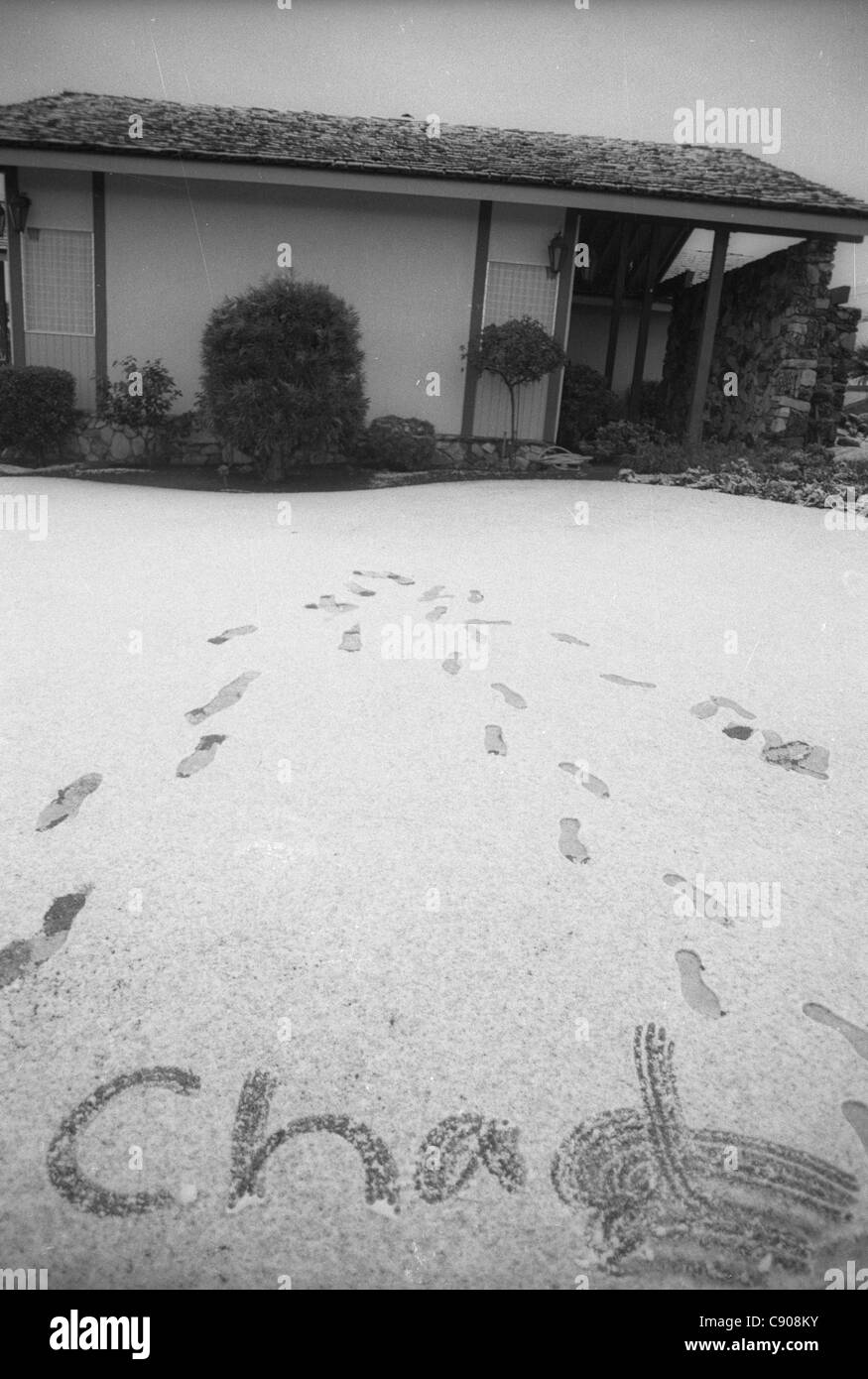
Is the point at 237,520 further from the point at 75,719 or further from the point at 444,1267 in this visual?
the point at 444,1267

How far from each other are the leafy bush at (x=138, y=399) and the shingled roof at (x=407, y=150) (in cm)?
244

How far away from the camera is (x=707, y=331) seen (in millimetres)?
10938

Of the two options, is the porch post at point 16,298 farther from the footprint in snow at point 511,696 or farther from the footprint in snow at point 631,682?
the footprint in snow at point 631,682

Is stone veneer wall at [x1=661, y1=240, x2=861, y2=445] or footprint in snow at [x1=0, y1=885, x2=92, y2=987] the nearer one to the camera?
footprint in snow at [x1=0, y1=885, x2=92, y2=987]

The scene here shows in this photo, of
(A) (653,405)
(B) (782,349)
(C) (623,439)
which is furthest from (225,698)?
(A) (653,405)

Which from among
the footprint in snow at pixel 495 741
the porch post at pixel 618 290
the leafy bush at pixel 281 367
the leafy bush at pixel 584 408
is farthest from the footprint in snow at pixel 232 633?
the porch post at pixel 618 290

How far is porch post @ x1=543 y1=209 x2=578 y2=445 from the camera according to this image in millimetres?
11094

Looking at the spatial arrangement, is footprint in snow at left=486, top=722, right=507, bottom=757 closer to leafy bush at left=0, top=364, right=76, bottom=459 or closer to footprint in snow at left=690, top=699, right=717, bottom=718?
footprint in snow at left=690, top=699, right=717, bottom=718

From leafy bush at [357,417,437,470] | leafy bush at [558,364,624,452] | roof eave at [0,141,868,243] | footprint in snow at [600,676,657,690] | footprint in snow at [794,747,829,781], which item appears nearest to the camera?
footprint in snow at [794,747,829,781]

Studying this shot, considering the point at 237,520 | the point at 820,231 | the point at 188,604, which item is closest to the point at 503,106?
the point at 820,231

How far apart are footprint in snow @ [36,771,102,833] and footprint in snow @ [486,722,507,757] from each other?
1378 mm

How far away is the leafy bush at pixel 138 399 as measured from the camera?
34.9 ft

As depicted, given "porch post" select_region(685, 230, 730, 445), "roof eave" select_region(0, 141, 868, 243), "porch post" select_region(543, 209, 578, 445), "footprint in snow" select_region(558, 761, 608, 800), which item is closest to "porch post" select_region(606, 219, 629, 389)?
"porch post" select_region(543, 209, 578, 445)
